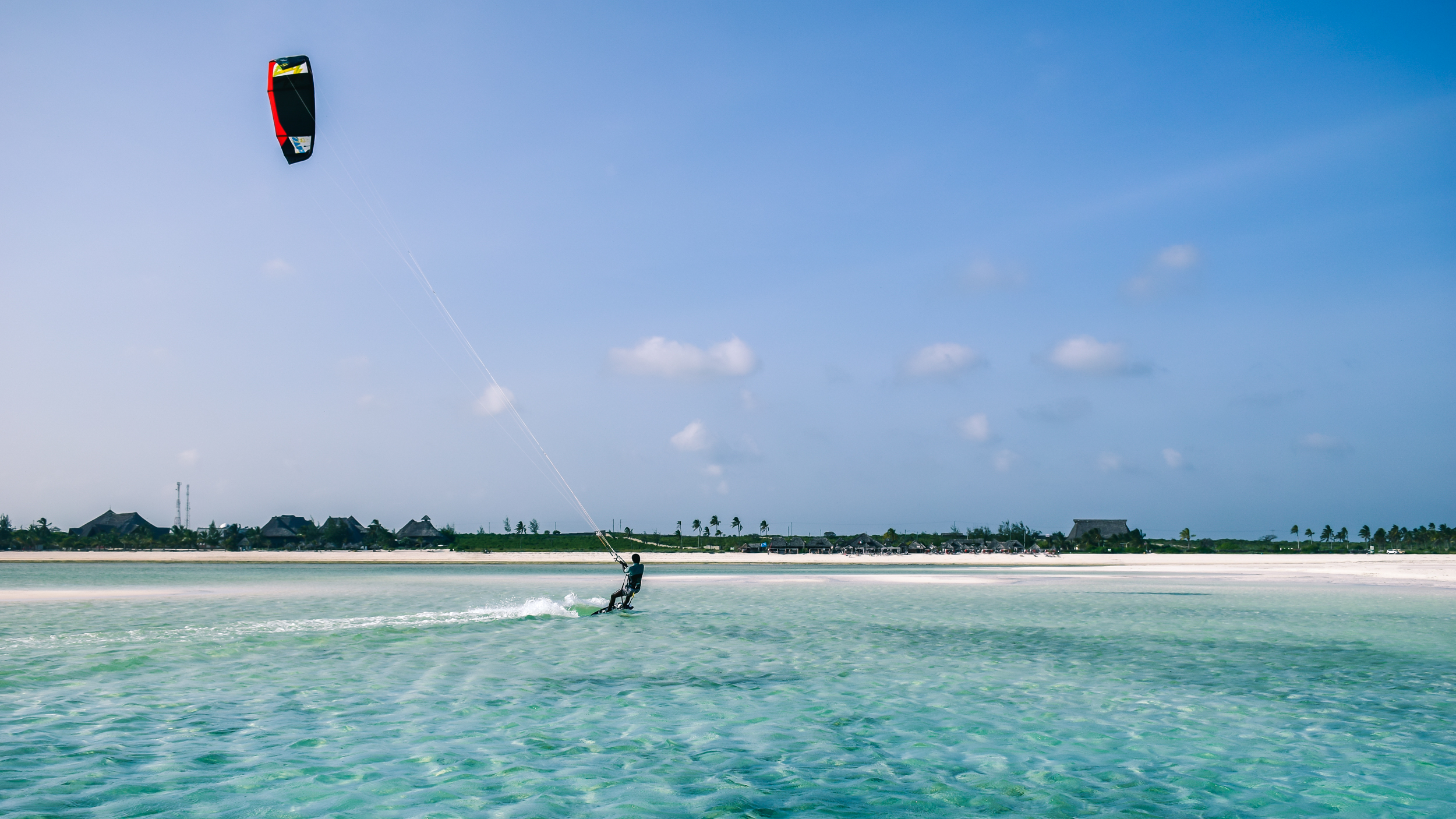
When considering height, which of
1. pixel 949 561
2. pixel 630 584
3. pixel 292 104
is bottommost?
pixel 949 561

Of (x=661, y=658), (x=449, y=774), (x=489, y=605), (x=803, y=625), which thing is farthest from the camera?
(x=489, y=605)

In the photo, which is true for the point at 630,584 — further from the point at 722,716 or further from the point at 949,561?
the point at 949,561

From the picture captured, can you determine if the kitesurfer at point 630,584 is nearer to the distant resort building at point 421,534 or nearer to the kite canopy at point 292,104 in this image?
the kite canopy at point 292,104

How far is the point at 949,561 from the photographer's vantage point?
12256cm

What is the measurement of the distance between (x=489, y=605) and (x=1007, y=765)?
91.5ft

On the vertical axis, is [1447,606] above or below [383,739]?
below

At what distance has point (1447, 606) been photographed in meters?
35.1

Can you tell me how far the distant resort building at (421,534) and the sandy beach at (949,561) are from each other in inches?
223

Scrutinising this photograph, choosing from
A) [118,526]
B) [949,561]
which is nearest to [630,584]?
[949,561]

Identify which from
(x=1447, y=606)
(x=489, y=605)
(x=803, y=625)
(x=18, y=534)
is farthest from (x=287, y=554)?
(x=1447, y=606)

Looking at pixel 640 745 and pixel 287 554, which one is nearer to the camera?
pixel 640 745

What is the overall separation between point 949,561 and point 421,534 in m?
102

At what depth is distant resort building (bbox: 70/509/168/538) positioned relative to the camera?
163625mm

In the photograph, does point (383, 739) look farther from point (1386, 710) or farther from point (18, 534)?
point (18, 534)
